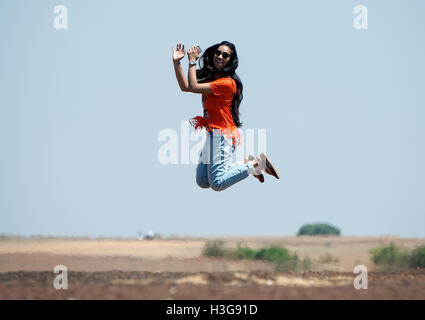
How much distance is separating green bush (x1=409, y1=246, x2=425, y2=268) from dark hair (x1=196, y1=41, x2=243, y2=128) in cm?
812

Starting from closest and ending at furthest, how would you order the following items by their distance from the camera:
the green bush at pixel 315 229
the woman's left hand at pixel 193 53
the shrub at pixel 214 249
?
the woman's left hand at pixel 193 53 → the shrub at pixel 214 249 → the green bush at pixel 315 229

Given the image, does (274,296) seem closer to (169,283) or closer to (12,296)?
(169,283)

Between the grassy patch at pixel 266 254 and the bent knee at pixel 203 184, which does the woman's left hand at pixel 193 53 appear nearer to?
the bent knee at pixel 203 184

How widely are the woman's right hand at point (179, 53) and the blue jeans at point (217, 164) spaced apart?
1.13 metres

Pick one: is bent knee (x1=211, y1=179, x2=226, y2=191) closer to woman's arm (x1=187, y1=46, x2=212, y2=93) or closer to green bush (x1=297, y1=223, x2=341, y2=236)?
woman's arm (x1=187, y1=46, x2=212, y2=93)

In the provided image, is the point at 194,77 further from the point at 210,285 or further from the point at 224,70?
the point at 210,285

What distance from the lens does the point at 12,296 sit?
10.3 metres

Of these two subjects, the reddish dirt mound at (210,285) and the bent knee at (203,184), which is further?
the bent knee at (203,184)

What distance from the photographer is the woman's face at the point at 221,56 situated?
10938 millimetres

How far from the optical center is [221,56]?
35.9 feet

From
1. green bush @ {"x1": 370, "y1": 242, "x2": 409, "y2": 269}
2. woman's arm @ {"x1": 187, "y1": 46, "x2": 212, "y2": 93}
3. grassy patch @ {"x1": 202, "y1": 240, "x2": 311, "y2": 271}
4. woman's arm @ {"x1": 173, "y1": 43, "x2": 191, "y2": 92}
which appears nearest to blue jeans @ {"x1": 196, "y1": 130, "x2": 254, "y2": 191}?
woman's arm @ {"x1": 187, "y1": 46, "x2": 212, "y2": 93}

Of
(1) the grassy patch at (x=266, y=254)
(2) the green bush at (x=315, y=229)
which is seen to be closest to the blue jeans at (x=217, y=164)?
(1) the grassy patch at (x=266, y=254)

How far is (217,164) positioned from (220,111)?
70cm

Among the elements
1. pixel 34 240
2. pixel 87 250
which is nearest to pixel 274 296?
pixel 87 250
